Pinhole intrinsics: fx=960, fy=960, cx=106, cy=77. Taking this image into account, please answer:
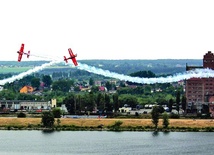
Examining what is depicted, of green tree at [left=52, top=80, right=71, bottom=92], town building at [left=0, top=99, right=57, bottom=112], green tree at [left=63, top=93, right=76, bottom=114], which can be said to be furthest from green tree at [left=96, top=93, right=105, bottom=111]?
green tree at [left=52, top=80, right=71, bottom=92]

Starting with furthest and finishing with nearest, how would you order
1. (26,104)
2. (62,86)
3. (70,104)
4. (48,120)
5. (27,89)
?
(62,86)
(27,89)
(26,104)
(70,104)
(48,120)

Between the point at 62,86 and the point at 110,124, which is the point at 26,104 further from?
the point at 62,86

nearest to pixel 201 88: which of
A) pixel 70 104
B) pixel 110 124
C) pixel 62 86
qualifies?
pixel 70 104

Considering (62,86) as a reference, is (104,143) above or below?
below

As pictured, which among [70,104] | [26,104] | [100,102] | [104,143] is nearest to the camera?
[104,143]

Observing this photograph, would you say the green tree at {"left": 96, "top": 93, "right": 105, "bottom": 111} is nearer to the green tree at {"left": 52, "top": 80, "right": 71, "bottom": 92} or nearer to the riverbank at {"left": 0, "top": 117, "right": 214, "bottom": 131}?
the riverbank at {"left": 0, "top": 117, "right": 214, "bottom": 131}
